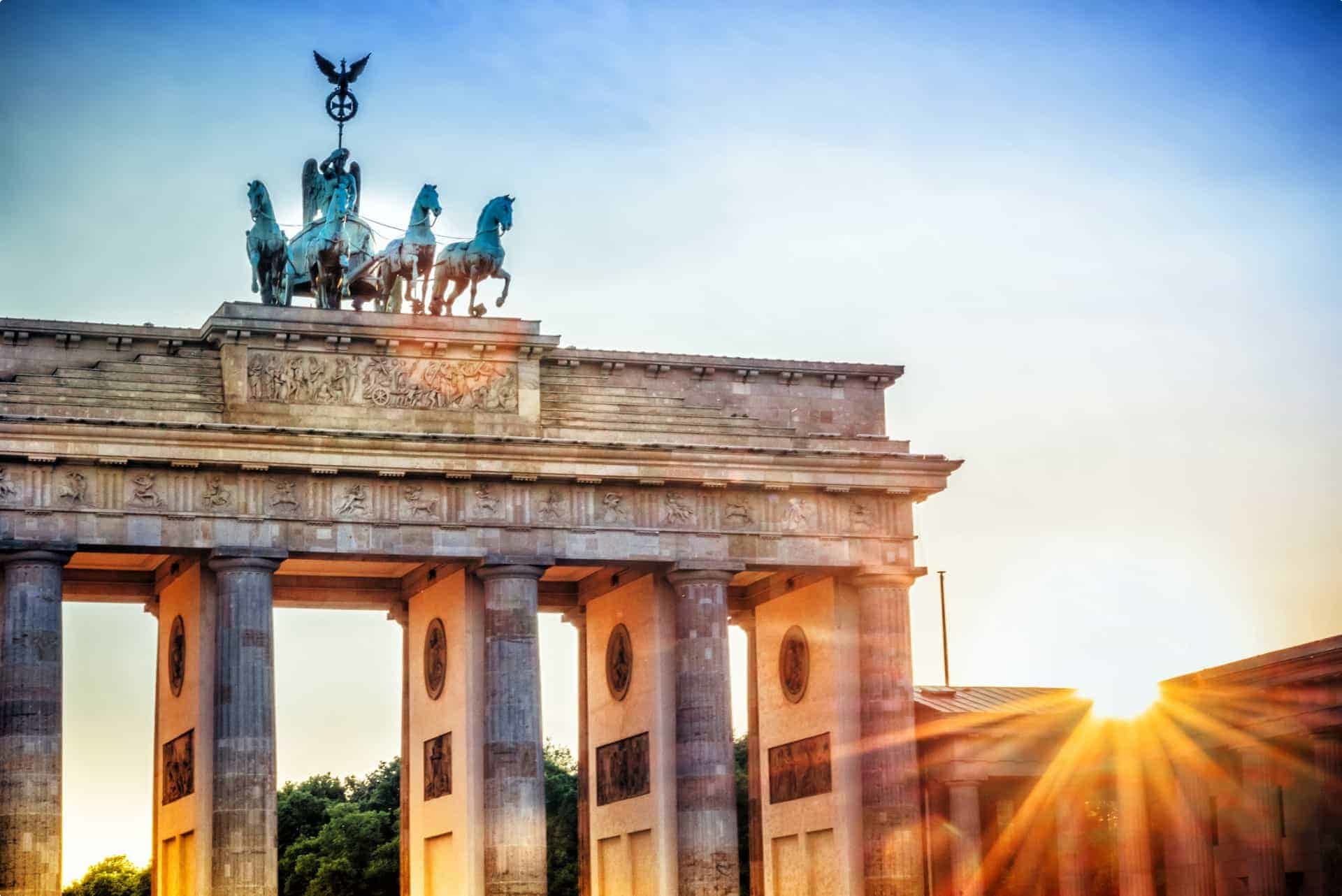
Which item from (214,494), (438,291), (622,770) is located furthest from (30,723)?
(622,770)

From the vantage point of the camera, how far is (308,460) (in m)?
50.9

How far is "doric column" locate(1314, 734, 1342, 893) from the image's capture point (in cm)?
4441

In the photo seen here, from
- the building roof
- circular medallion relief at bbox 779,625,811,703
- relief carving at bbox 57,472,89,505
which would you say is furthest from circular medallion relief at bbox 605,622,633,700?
relief carving at bbox 57,472,89,505

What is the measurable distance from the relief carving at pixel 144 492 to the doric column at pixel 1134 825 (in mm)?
22887

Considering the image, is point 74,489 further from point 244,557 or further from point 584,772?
point 584,772

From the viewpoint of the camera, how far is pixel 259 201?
5384cm

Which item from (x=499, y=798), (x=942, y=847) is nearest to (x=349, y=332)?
(x=499, y=798)

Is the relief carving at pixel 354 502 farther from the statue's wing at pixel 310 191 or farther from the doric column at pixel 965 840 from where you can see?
the doric column at pixel 965 840

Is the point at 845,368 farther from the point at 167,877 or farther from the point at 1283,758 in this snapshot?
the point at 167,877

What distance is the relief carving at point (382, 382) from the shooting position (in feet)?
170

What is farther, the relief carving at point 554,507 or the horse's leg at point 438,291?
the horse's leg at point 438,291

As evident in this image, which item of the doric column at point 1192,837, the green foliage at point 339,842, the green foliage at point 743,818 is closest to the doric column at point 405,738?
the green foliage at point 743,818

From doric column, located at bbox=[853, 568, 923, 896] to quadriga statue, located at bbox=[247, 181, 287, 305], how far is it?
15.3m

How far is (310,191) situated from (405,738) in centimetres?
1372
